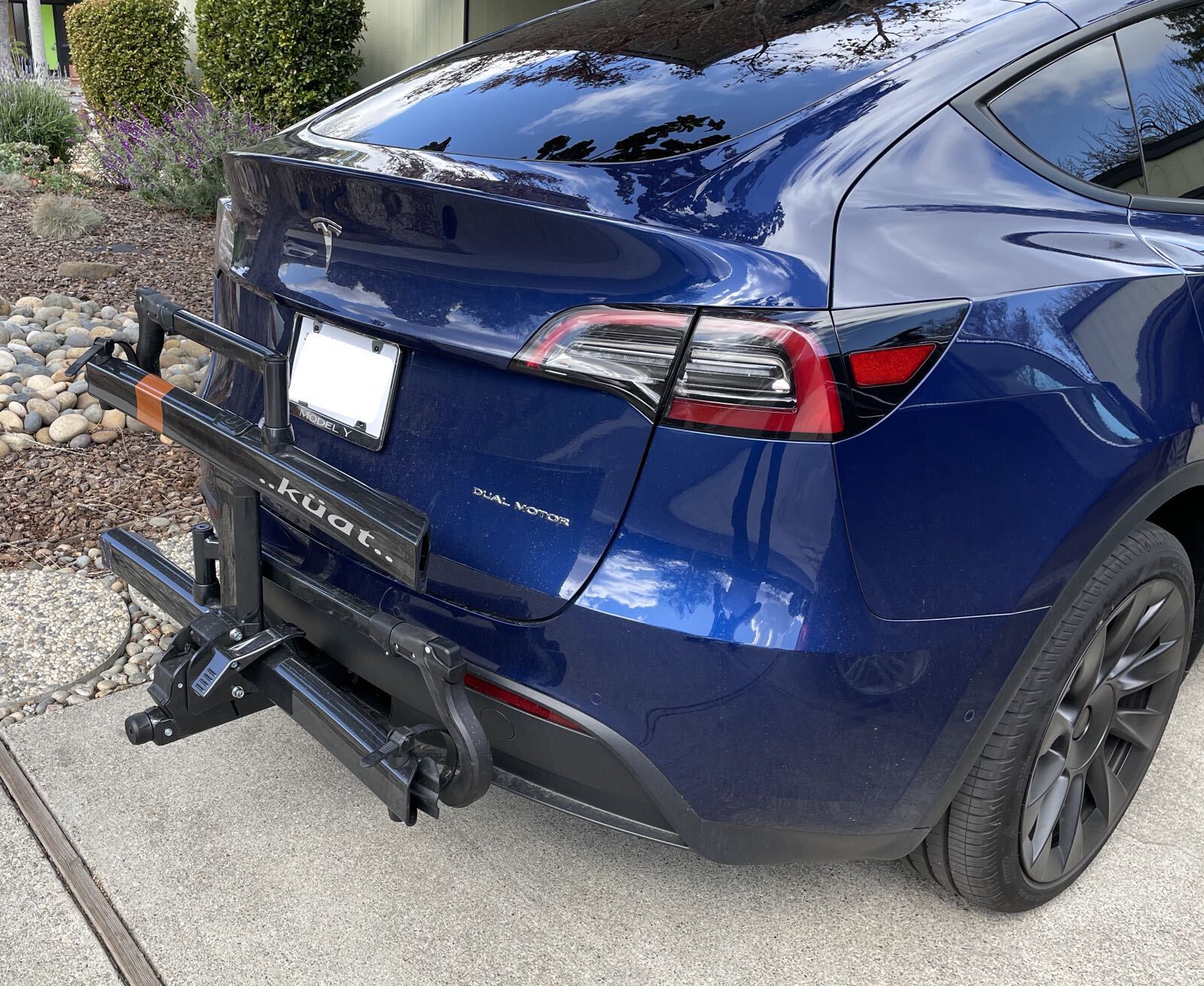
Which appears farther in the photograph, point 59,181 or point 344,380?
point 59,181

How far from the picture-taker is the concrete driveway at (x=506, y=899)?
2090 millimetres

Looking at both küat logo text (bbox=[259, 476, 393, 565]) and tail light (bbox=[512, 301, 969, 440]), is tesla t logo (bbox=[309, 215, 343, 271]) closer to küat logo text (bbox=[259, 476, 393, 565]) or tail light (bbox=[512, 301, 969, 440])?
küat logo text (bbox=[259, 476, 393, 565])

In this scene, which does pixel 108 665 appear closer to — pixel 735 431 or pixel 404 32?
pixel 735 431

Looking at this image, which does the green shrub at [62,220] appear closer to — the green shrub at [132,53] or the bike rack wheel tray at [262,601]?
the green shrub at [132,53]

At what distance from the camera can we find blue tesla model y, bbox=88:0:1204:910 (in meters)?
1.62

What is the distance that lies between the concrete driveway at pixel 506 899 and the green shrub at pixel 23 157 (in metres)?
8.25

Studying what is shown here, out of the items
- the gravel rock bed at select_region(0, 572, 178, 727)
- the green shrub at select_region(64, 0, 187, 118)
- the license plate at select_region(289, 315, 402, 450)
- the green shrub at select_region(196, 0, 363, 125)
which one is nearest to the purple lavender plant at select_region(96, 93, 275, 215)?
the green shrub at select_region(196, 0, 363, 125)

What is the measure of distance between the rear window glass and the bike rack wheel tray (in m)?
0.59

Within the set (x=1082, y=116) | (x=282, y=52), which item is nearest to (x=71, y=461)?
(x=1082, y=116)

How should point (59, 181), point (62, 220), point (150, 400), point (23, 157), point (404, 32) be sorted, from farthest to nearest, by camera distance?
1. point (404, 32)
2. point (23, 157)
3. point (59, 181)
4. point (62, 220)
5. point (150, 400)

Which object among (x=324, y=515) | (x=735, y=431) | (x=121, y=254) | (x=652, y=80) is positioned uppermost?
(x=652, y=80)

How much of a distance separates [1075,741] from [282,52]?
9.03 metres

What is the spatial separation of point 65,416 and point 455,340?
3.11 metres

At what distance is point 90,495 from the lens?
3906mm
